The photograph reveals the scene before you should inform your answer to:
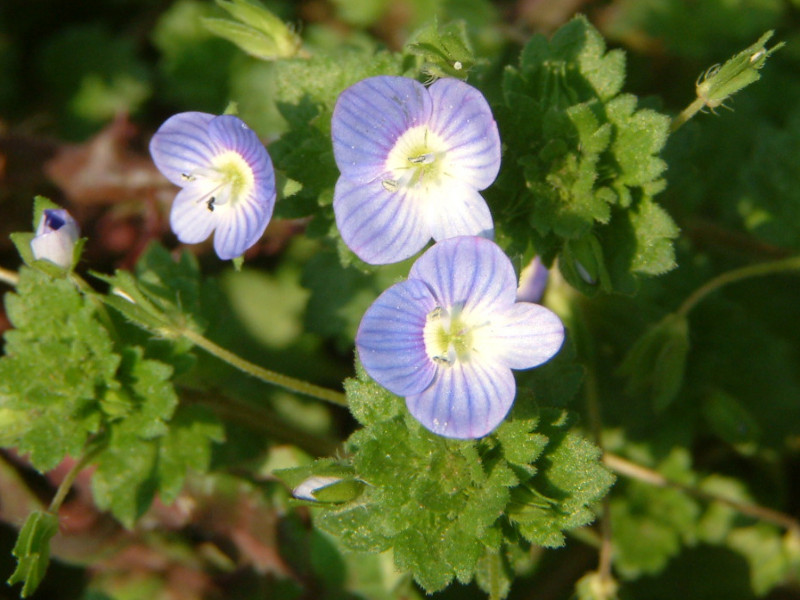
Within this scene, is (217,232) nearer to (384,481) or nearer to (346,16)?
(384,481)

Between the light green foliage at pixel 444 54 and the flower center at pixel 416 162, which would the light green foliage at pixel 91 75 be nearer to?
the flower center at pixel 416 162

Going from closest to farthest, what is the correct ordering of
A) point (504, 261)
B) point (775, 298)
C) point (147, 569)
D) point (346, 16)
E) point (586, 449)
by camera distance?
point (504, 261), point (586, 449), point (147, 569), point (775, 298), point (346, 16)

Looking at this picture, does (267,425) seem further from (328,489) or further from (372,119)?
(372,119)

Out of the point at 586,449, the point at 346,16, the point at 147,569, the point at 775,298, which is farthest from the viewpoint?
the point at 346,16

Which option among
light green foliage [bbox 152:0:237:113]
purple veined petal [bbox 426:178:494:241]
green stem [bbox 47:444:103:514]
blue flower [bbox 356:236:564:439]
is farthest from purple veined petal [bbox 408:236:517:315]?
light green foliage [bbox 152:0:237:113]

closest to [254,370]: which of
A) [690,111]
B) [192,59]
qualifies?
[690,111]

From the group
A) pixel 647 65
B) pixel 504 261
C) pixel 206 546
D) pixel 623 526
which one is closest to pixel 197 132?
pixel 504 261
